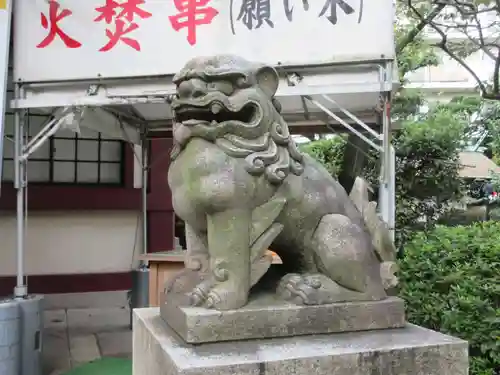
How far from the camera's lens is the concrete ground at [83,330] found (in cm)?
612

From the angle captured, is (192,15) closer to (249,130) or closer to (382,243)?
(249,130)

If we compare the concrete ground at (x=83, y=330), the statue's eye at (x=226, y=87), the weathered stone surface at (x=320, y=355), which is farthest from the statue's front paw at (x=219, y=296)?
the concrete ground at (x=83, y=330)

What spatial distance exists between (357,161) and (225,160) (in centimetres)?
588

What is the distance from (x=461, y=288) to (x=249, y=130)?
2.26 m

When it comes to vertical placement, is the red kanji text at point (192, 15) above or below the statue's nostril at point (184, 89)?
above

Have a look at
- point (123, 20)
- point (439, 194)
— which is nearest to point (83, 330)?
point (123, 20)

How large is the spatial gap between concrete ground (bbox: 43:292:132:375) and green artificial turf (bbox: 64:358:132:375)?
0.20 metres

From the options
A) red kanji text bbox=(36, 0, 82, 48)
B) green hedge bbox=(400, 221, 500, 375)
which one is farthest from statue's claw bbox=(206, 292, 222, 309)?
red kanji text bbox=(36, 0, 82, 48)

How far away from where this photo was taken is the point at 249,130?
95.7 inches

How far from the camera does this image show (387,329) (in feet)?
8.54

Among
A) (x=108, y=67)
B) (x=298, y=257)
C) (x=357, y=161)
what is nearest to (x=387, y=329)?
(x=298, y=257)

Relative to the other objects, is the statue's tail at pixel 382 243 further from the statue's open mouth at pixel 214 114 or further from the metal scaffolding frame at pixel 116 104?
the metal scaffolding frame at pixel 116 104

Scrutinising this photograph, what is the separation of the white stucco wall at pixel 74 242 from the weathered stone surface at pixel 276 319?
18.0 ft

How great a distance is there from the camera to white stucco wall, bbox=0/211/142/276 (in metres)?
7.45
